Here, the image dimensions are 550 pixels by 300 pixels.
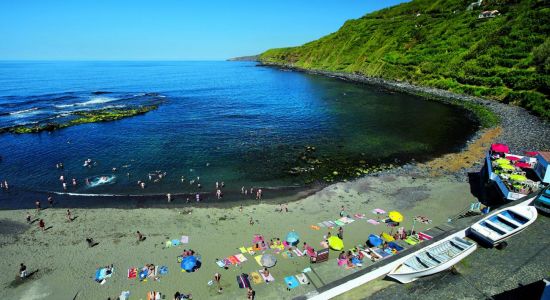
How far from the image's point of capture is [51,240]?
2953 cm

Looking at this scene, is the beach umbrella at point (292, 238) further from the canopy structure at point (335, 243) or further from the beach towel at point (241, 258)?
the beach towel at point (241, 258)

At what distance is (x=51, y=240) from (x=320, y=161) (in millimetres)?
35685

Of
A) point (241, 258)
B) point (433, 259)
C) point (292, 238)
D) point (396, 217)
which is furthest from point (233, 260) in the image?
point (396, 217)

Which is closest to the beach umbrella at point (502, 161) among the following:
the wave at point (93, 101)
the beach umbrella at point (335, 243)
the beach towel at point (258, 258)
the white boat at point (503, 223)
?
the white boat at point (503, 223)

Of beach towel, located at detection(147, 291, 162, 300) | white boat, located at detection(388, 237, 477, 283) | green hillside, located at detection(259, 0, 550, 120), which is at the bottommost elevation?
beach towel, located at detection(147, 291, 162, 300)

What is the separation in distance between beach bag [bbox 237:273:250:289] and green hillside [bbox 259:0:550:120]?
77488mm

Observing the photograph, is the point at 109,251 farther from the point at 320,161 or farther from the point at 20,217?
the point at 320,161

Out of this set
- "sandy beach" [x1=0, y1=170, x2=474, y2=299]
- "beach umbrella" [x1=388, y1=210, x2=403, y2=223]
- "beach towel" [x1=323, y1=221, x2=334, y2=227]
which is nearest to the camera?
"sandy beach" [x1=0, y1=170, x2=474, y2=299]

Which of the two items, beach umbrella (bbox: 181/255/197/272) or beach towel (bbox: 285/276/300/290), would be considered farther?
beach umbrella (bbox: 181/255/197/272)

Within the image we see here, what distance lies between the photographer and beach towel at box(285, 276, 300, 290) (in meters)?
22.8

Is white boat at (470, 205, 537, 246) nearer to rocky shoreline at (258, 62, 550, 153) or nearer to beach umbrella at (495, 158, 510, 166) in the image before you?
beach umbrella at (495, 158, 510, 166)

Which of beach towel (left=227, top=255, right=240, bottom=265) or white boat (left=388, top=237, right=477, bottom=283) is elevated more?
white boat (left=388, top=237, right=477, bottom=283)

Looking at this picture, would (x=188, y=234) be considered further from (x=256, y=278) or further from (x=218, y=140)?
(x=218, y=140)

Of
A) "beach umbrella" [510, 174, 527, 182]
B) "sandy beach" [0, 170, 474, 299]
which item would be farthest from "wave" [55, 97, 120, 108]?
"beach umbrella" [510, 174, 527, 182]
